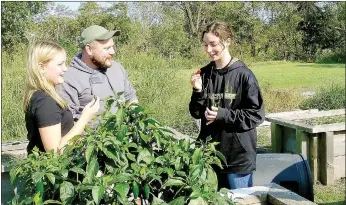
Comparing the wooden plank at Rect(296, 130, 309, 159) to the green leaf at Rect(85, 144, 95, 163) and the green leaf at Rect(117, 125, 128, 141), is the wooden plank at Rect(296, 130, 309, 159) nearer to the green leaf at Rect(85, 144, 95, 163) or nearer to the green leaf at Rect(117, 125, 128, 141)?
the green leaf at Rect(117, 125, 128, 141)

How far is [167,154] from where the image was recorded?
1.83m

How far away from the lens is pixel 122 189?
5.37ft

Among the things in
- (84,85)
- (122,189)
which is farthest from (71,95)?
(122,189)

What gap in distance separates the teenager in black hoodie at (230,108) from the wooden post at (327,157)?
2471 millimetres

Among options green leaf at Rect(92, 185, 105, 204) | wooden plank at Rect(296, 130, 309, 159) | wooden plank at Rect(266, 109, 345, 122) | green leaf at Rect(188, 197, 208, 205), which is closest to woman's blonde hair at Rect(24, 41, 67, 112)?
green leaf at Rect(92, 185, 105, 204)

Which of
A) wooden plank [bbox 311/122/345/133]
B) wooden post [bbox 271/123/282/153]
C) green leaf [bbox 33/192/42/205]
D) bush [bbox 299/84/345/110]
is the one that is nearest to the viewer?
green leaf [bbox 33/192/42/205]

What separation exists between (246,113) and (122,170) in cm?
119

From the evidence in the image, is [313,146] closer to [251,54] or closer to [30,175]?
[30,175]

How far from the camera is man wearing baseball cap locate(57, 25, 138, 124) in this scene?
10.1 feet

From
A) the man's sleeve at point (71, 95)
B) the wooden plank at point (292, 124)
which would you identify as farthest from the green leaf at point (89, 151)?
the wooden plank at point (292, 124)

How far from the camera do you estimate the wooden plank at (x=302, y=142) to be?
5.17 meters

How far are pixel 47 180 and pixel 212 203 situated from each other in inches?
21.4

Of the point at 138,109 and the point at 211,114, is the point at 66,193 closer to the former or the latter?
the point at 138,109

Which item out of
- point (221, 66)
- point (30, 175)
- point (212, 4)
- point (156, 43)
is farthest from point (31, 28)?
point (30, 175)
